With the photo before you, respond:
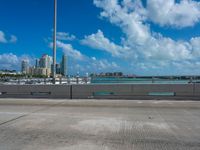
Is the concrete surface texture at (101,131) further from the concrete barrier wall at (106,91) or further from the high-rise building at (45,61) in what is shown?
the high-rise building at (45,61)

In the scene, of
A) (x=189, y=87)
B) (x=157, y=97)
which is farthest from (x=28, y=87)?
(x=189, y=87)

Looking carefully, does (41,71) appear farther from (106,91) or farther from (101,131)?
(101,131)

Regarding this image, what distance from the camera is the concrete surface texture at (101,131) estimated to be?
6469mm

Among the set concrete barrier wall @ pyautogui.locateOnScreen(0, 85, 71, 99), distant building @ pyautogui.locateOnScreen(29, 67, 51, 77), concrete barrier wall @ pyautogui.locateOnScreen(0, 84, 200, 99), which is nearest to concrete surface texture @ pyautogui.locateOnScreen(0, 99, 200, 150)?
concrete barrier wall @ pyautogui.locateOnScreen(0, 84, 200, 99)

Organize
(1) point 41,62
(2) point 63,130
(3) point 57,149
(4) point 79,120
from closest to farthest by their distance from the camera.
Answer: (3) point 57,149 → (2) point 63,130 → (4) point 79,120 → (1) point 41,62

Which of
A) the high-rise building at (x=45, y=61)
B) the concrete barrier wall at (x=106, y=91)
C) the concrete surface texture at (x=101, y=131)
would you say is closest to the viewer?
the concrete surface texture at (x=101, y=131)

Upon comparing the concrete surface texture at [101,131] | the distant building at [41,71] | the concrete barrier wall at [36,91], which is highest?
the distant building at [41,71]

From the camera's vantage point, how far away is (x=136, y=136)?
23.9 feet

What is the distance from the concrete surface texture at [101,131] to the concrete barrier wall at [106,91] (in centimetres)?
569

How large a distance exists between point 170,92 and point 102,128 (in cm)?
966

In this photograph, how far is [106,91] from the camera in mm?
17578

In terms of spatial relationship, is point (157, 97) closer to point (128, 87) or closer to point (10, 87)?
point (128, 87)

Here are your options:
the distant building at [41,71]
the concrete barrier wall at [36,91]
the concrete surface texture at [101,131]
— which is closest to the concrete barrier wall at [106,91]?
the concrete barrier wall at [36,91]

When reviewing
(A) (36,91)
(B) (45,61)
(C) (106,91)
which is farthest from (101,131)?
(B) (45,61)
